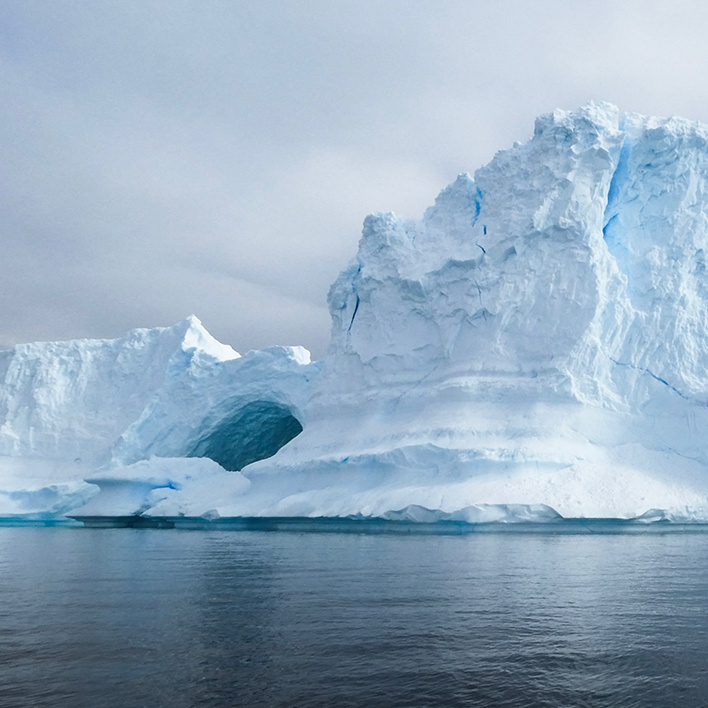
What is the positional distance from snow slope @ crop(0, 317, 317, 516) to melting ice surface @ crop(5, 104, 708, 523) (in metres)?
3.42

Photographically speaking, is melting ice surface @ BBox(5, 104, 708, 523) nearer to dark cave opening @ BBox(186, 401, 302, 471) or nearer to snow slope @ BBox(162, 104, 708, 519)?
snow slope @ BBox(162, 104, 708, 519)

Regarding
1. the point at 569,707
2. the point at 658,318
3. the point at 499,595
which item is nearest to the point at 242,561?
the point at 499,595

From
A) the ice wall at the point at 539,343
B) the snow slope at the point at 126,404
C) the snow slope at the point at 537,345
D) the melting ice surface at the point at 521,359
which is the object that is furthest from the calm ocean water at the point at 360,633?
the snow slope at the point at 126,404

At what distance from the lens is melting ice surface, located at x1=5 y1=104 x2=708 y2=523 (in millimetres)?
16297

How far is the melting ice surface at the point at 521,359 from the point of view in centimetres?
1630

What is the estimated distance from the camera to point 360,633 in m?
5.82

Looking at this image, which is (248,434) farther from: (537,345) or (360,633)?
(360,633)

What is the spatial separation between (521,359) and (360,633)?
1362 centimetres

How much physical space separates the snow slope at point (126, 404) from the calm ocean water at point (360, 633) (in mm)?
15565

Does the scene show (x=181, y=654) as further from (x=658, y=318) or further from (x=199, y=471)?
(x=199, y=471)

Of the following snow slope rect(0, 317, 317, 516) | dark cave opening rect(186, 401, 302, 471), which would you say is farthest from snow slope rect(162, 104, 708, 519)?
dark cave opening rect(186, 401, 302, 471)

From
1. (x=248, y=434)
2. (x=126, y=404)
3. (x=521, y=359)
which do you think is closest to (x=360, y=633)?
(x=521, y=359)

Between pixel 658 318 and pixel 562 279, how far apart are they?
98.8 inches

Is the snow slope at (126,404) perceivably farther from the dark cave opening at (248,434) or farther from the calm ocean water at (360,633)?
the calm ocean water at (360,633)
